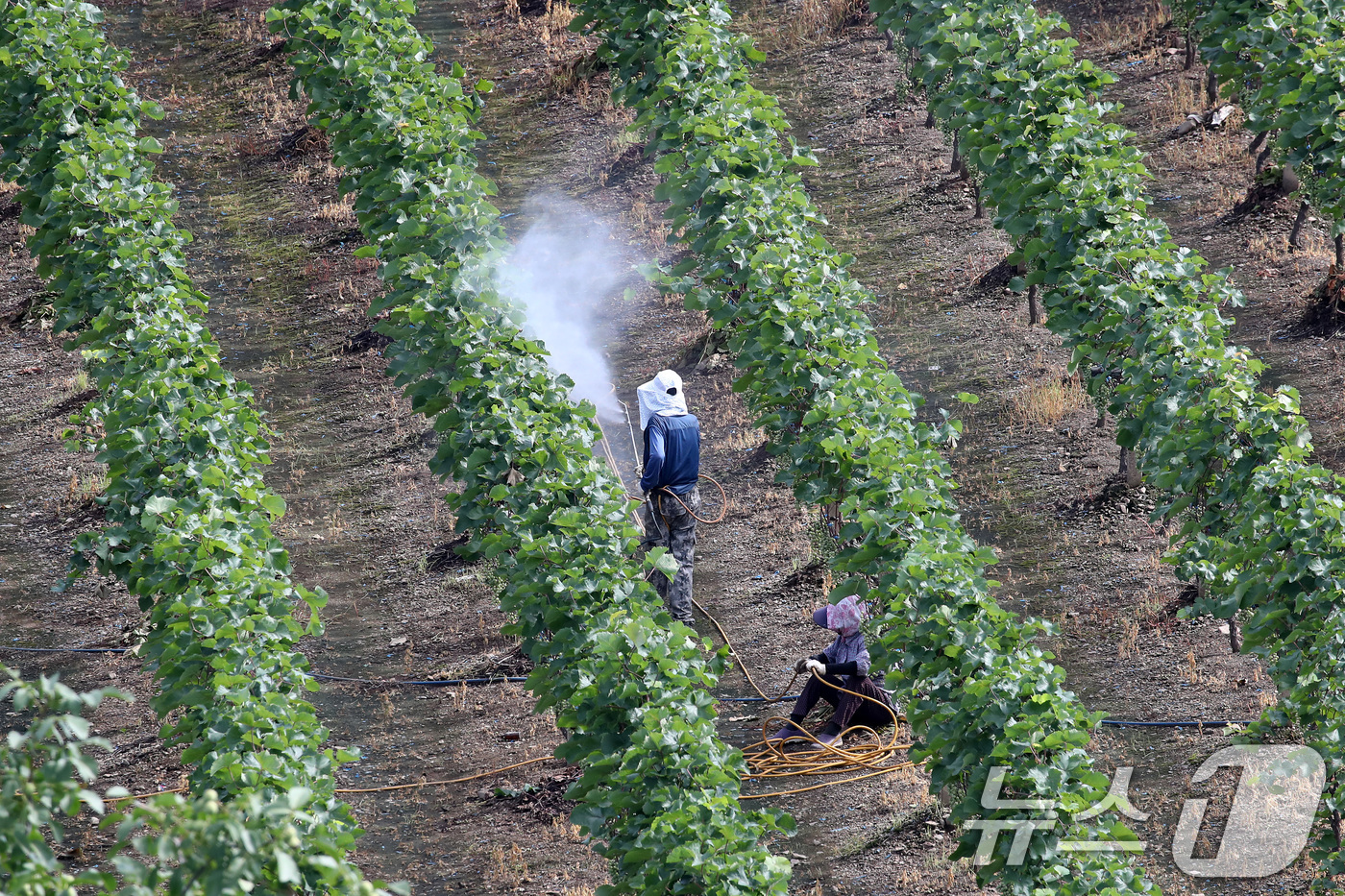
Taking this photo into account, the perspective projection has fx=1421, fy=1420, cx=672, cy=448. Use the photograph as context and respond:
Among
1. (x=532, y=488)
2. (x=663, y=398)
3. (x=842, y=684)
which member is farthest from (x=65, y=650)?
(x=842, y=684)

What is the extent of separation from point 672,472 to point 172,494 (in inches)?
145

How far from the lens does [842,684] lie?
9773 mm

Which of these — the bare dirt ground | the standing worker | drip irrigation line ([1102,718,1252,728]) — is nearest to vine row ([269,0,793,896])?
the standing worker

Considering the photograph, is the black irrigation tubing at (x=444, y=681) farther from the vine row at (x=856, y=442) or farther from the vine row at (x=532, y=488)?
the vine row at (x=856, y=442)

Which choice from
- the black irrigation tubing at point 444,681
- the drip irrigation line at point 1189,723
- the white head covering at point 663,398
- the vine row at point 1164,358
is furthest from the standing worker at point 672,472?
the drip irrigation line at point 1189,723

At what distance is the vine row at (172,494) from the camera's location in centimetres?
629

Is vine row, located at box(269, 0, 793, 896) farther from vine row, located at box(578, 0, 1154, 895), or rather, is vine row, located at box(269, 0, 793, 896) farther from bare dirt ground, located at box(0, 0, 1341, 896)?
bare dirt ground, located at box(0, 0, 1341, 896)

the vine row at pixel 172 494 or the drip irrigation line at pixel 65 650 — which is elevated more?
the vine row at pixel 172 494

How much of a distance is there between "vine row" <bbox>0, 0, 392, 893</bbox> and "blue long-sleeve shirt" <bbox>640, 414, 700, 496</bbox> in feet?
9.24

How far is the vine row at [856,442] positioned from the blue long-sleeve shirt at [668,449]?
2.76 ft

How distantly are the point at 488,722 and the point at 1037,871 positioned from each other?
4661 millimetres

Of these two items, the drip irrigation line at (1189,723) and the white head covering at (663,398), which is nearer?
the drip irrigation line at (1189,723)

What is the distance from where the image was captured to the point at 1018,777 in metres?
7.12

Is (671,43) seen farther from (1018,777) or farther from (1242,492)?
(1018,777)
